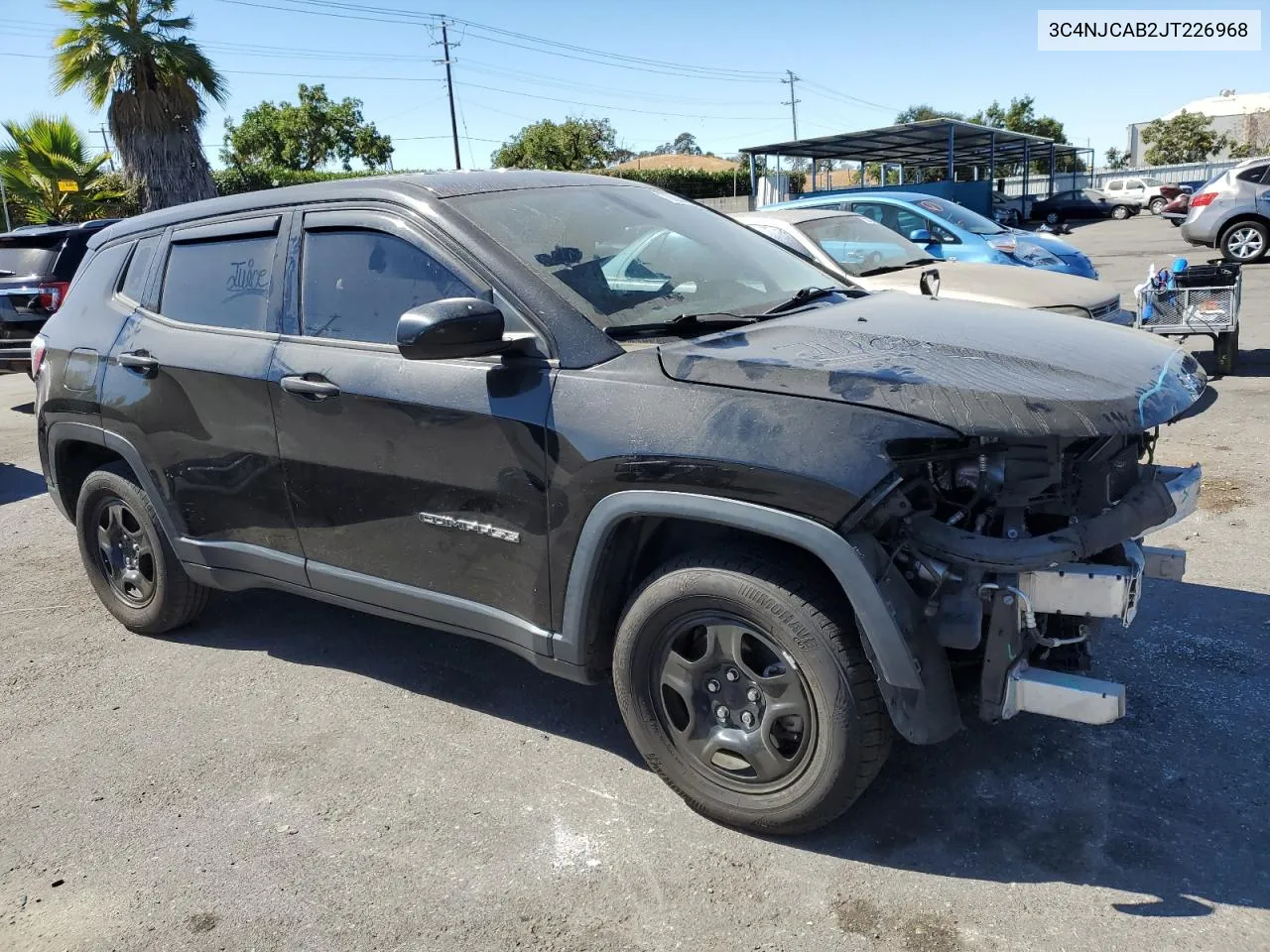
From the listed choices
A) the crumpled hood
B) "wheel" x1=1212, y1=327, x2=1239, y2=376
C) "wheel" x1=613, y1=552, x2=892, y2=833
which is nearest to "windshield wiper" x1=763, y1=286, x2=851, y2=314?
the crumpled hood

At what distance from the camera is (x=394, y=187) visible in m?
3.53

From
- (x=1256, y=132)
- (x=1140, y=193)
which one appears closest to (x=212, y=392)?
(x=1140, y=193)

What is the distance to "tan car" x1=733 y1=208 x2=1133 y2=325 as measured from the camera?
24.5 feet

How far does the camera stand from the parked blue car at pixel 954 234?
1088 cm

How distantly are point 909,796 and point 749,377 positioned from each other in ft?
4.49

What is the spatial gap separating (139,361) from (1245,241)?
18.2 meters

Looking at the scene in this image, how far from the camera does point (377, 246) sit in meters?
3.50

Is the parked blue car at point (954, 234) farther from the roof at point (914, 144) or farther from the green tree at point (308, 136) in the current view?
the green tree at point (308, 136)

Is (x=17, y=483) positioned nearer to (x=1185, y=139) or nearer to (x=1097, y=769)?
(x=1097, y=769)

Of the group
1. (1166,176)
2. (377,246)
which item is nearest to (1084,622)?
(377,246)

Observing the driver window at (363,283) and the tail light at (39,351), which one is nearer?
the driver window at (363,283)

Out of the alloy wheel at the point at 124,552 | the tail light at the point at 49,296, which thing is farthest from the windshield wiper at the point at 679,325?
the tail light at the point at 49,296

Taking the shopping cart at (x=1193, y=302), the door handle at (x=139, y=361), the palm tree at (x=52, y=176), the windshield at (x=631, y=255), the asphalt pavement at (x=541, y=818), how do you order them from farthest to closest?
the palm tree at (x=52, y=176) → the shopping cart at (x=1193, y=302) → the door handle at (x=139, y=361) → the windshield at (x=631, y=255) → the asphalt pavement at (x=541, y=818)

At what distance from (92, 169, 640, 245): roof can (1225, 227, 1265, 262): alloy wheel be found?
16737mm
